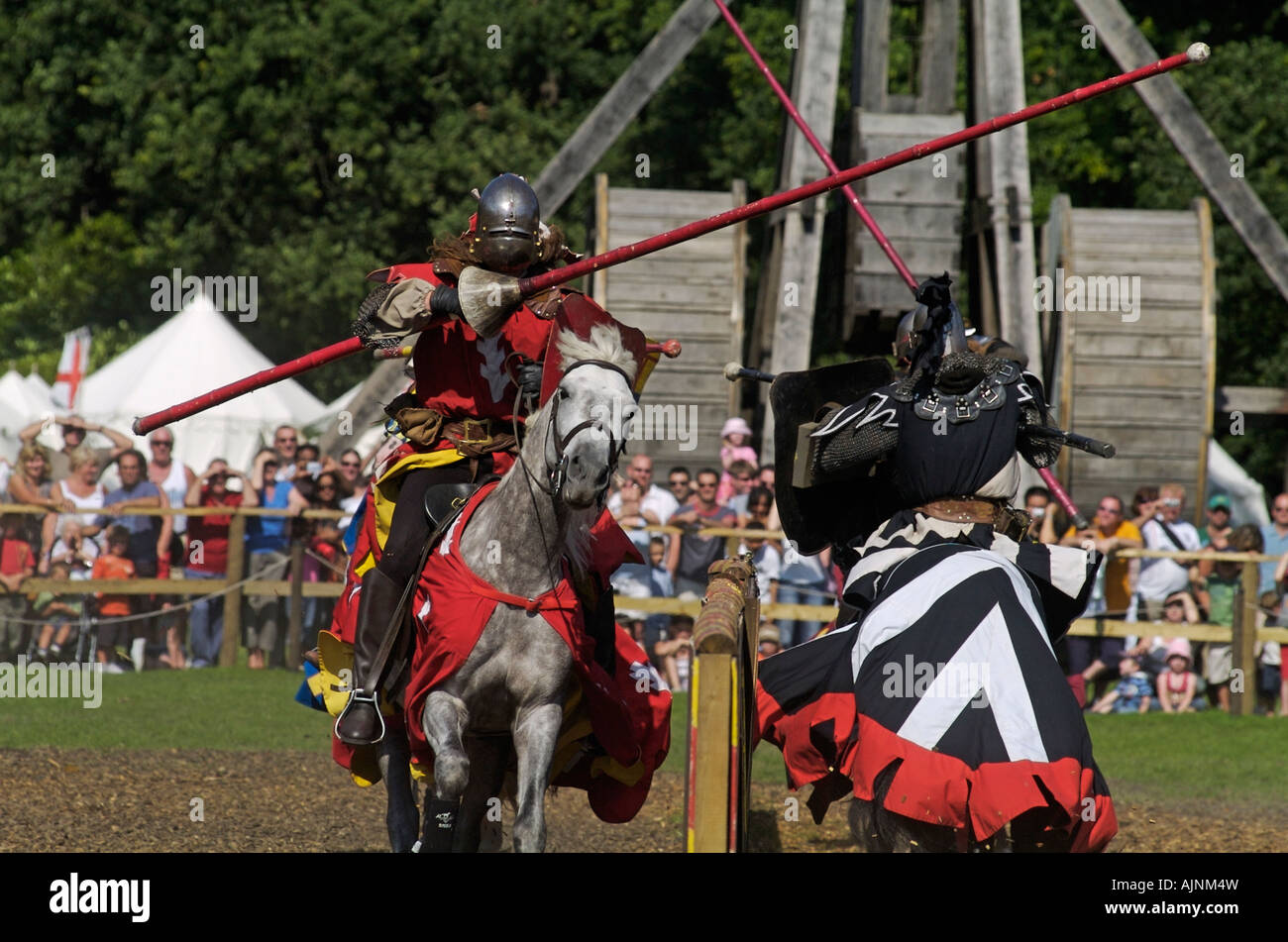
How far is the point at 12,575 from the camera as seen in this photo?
12055 millimetres

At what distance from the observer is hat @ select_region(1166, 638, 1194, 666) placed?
450 inches

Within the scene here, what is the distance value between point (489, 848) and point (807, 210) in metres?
8.41

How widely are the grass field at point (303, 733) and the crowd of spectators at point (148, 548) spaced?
60 centimetres

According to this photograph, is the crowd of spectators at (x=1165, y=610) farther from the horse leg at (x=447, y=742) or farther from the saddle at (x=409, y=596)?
the horse leg at (x=447, y=742)

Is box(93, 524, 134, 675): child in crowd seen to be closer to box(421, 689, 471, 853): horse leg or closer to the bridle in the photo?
box(421, 689, 471, 853): horse leg

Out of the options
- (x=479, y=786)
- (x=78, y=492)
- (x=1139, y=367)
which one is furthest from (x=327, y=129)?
(x=479, y=786)

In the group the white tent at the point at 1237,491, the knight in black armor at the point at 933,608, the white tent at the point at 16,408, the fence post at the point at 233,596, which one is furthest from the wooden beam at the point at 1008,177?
the white tent at the point at 16,408

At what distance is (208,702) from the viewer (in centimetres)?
1084

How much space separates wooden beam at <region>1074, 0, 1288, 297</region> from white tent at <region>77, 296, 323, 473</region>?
27.0 ft

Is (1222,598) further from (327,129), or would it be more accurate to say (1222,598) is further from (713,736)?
(327,129)

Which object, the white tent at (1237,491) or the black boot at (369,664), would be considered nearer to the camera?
the black boot at (369,664)

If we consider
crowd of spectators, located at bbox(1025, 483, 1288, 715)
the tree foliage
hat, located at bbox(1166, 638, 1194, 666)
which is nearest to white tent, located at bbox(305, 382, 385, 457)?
crowd of spectators, located at bbox(1025, 483, 1288, 715)

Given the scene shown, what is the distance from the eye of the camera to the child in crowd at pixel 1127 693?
11.4m

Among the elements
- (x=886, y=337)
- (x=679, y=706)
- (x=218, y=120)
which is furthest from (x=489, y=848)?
(x=218, y=120)
